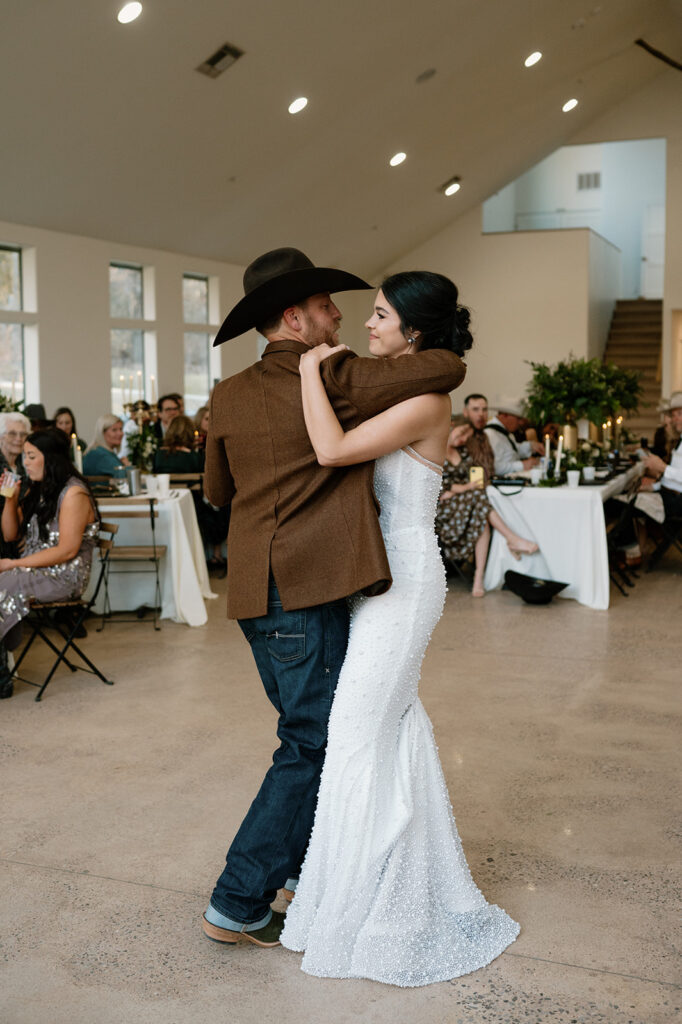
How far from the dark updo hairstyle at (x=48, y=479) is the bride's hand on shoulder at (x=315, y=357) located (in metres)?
3.00

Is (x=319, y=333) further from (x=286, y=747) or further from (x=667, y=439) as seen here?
(x=667, y=439)

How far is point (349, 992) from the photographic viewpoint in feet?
7.43

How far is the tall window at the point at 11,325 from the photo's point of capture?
32.8 ft

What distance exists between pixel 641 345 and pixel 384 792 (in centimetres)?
1695

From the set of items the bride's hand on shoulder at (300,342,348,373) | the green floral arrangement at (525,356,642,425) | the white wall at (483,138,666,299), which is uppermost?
the white wall at (483,138,666,299)

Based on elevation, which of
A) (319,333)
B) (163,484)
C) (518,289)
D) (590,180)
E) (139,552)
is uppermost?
(590,180)

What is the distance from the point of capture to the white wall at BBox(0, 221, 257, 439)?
33.4 feet

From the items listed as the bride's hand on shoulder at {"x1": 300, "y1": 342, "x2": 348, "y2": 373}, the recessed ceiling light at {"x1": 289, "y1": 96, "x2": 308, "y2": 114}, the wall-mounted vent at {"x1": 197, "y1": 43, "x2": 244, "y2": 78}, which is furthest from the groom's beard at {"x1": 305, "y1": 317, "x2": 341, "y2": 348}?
the recessed ceiling light at {"x1": 289, "y1": 96, "x2": 308, "y2": 114}

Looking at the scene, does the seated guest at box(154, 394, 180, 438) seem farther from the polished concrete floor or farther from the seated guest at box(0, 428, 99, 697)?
the seated guest at box(0, 428, 99, 697)

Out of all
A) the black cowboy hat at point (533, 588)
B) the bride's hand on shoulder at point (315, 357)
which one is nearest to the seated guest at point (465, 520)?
the black cowboy hat at point (533, 588)

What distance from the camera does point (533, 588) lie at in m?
6.68

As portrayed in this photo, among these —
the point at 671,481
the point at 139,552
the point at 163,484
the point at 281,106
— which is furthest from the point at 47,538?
the point at 281,106

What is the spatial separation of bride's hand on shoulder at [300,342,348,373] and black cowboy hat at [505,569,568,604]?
4.78 meters

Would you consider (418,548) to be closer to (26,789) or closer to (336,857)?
(336,857)
